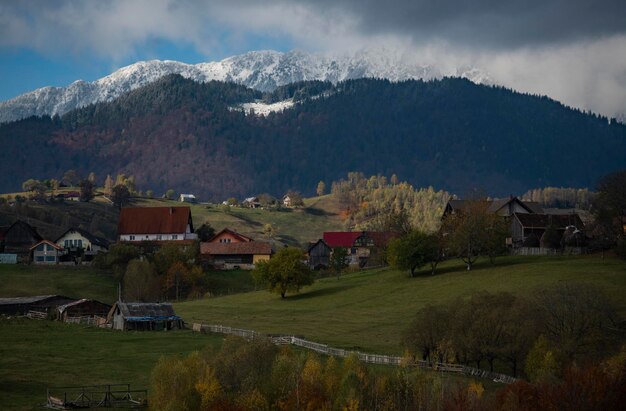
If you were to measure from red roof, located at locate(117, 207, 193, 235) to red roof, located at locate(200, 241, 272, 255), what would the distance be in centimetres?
1347

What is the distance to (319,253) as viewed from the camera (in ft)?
525

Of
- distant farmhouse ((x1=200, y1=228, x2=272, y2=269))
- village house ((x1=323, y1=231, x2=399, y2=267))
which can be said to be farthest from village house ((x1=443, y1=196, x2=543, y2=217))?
distant farmhouse ((x1=200, y1=228, x2=272, y2=269))

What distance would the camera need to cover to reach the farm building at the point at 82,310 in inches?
3871

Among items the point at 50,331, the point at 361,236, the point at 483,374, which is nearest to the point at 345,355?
the point at 483,374

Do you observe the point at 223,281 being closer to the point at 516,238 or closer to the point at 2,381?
the point at 516,238

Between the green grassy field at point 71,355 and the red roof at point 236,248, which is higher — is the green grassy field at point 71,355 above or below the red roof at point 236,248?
below

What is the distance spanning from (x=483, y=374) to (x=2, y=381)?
34.5 m

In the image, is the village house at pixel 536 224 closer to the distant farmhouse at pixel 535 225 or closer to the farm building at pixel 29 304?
the distant farmhouse at pixel 535 225

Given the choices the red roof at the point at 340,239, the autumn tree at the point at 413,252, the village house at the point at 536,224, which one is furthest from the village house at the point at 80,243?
the village house at the point at 536,224

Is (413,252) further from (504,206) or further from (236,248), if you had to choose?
(236,248)

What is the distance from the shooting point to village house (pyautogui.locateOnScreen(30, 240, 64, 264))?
13638cm

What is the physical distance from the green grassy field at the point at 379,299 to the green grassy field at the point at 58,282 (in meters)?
14.0

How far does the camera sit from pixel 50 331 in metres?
85.3

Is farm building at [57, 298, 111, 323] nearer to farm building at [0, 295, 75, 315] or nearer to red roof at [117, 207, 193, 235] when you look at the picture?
farm building at [0, 295, 75, 315]
